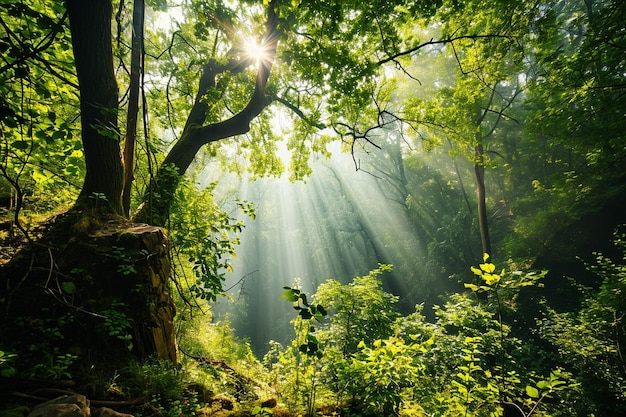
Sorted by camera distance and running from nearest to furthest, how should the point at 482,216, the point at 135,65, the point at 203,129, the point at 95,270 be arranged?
the point at 135,65
the point at 95,270
the point at 203,129
the point at 482,216

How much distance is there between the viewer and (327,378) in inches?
127

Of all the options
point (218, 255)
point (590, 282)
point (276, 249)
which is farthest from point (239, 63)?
point (276, 249)

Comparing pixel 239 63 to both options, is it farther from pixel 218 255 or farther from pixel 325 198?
pixel 325 198

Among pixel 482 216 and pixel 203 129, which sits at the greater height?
pixel 203 129

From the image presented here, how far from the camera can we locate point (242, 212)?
4.45 m

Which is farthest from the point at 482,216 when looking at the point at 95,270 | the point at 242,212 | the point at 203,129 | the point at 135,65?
the point at 95,270

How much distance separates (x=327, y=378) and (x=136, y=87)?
12.0 feet

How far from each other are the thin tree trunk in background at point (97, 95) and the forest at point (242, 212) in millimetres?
18

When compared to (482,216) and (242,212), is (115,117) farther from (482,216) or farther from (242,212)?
(482,216)

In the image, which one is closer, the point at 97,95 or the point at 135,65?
the point at 135,65

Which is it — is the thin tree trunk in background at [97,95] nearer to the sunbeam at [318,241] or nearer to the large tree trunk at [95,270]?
the large tree trunk at [95,270]

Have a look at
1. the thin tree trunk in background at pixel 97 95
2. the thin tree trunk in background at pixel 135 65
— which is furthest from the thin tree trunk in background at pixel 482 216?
the thin tree trunk in background at pixel 97 95

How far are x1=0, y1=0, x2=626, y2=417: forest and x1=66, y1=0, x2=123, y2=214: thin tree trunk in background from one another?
0.02m

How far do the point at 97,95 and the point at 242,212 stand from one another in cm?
237
